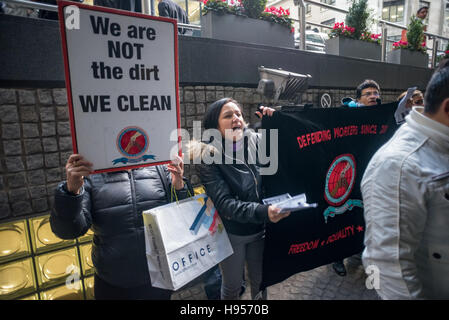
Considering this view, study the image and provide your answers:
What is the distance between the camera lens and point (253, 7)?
4477 mm

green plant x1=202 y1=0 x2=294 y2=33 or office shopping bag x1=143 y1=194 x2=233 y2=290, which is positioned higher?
green plant x1=202 y1=0 x2=294 y2=33

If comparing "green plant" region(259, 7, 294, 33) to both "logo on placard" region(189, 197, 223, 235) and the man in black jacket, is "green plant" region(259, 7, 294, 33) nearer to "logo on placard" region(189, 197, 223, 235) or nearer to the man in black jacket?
the man in black jacket

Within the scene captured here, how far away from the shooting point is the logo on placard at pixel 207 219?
6.18 feet

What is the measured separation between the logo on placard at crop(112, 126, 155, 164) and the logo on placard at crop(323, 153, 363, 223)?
5.37 feet

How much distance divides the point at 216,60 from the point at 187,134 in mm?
1208

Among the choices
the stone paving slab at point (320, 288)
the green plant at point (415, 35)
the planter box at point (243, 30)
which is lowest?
the stone paving slab at point (320, 288)

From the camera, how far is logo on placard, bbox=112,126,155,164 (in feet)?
4.88

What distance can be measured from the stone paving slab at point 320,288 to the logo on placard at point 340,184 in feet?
3.79

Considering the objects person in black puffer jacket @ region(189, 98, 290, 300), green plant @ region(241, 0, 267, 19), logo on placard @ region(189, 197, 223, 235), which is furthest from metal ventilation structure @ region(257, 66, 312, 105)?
logo on placard @ region(189, 197, 223, 235)

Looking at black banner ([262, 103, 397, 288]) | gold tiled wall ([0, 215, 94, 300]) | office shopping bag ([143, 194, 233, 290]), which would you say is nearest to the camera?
office shopping bag ([143, 194, 233, 290])

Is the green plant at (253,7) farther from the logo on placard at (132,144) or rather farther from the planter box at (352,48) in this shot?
the logo on placard at (132,144)

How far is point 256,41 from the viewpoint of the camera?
446 centimetres

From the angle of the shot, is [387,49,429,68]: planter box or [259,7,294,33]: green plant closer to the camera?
[259,7,294,33]: green plant

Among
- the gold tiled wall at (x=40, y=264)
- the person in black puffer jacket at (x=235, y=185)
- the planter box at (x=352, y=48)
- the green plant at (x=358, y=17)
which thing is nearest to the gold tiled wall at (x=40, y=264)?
the gold tiled wall at (x=40, y=264)
